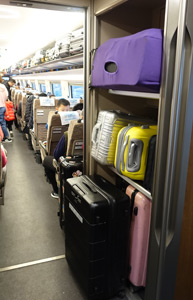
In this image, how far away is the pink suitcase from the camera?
1988 mm

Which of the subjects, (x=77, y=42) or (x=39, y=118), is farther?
(x=39, y=118)

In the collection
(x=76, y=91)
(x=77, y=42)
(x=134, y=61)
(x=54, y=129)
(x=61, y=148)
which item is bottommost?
(x=61, y=148)

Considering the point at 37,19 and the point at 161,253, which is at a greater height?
Answer: the point at 37,19

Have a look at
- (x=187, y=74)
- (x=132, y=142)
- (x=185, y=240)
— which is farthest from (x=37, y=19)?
(x=185, y=240)

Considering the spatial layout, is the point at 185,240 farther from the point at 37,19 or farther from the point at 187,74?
the point at 37,19

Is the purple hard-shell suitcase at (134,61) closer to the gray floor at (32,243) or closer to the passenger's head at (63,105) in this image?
the gray floor at (32,243)

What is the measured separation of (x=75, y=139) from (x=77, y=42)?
1966 mm

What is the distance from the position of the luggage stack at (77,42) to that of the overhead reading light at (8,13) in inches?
38.3

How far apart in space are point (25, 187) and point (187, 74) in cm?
370

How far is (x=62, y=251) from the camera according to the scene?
9.20ft

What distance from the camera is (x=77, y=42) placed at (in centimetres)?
426

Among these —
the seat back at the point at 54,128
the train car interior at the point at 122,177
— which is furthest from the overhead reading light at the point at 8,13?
the train car interior at the point at 122,177

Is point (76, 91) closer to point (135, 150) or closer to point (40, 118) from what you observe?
Answer: point (40, 118)

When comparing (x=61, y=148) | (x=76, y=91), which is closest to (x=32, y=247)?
(x=61, y=148)
